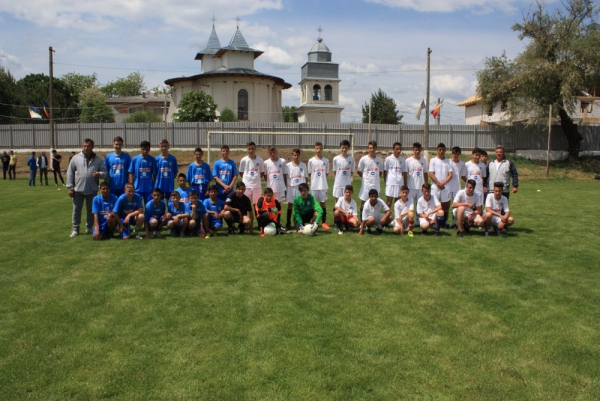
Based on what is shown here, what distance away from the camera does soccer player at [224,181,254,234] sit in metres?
10.0

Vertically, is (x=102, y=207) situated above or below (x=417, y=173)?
below

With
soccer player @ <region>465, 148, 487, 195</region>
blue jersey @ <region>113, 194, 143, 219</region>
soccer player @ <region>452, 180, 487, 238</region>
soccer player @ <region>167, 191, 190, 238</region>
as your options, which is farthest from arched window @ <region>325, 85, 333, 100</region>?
blue jersey @ <region>113, 194, 143, 219</region>

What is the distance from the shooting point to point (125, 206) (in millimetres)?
9570

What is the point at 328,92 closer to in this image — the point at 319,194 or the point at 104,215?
the point at 319,194

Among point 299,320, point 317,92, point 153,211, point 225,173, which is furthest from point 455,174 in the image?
point 317,92

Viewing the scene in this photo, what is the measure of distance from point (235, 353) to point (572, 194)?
18.6 meters

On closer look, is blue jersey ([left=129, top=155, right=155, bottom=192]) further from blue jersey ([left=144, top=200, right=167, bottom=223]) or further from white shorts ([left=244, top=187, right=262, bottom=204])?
white shorts ([left=244, top=187, right=262, bottom=204])

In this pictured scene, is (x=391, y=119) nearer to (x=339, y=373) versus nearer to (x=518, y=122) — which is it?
(x=518, y=122)

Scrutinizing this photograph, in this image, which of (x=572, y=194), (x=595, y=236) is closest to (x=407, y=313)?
(x=595, y=236)

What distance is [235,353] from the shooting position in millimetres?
4555

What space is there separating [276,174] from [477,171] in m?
4.36

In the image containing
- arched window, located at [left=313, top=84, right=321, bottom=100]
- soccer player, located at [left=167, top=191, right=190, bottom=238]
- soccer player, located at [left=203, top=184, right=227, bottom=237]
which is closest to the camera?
soccer player, located at [left=167, top=191, right=190, bottom=238]

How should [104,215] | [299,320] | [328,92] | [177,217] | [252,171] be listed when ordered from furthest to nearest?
[328,92] < [252,171] < [177,217] < [104,215] < [299,320]

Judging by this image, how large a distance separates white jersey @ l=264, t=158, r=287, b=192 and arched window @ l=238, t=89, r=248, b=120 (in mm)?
39488
